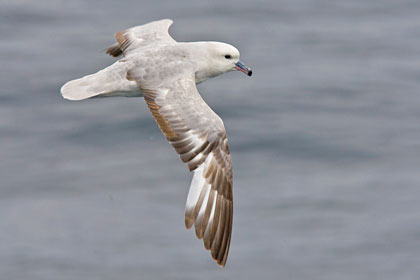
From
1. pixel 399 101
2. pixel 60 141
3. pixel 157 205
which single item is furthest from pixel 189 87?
pixel 399 101

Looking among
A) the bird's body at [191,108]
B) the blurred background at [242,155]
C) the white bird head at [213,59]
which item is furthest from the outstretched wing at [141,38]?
the blurred background at [242,155]

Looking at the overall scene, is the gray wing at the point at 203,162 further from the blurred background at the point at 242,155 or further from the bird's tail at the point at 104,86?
the blurred background at the point at 242,155

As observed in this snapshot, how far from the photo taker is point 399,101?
13117 mm

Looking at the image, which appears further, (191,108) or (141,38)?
(141,38)

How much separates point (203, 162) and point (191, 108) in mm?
515

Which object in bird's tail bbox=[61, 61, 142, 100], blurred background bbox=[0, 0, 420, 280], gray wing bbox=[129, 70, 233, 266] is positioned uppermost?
bird's tail bbox=[61, 61, 142, 100]

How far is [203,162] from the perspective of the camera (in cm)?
936

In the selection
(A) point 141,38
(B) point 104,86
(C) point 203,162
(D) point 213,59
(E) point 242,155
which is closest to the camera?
(C) point 203,162

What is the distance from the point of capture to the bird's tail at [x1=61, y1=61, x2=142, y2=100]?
9.80 m

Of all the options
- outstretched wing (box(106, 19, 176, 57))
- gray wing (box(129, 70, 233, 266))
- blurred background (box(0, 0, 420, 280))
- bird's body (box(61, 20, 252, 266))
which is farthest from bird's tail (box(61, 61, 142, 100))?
blurred background (box(0, 0, 420, 280))

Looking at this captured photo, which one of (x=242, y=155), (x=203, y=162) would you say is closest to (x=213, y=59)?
(x=203, y=162)

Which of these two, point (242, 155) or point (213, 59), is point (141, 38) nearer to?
point (213, 59)

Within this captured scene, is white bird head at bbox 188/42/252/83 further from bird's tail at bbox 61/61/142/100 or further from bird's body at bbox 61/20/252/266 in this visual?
bird's tail at bbox 61/61/142/100

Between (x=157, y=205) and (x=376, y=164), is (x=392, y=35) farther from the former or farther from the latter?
(x=157, y=205)
